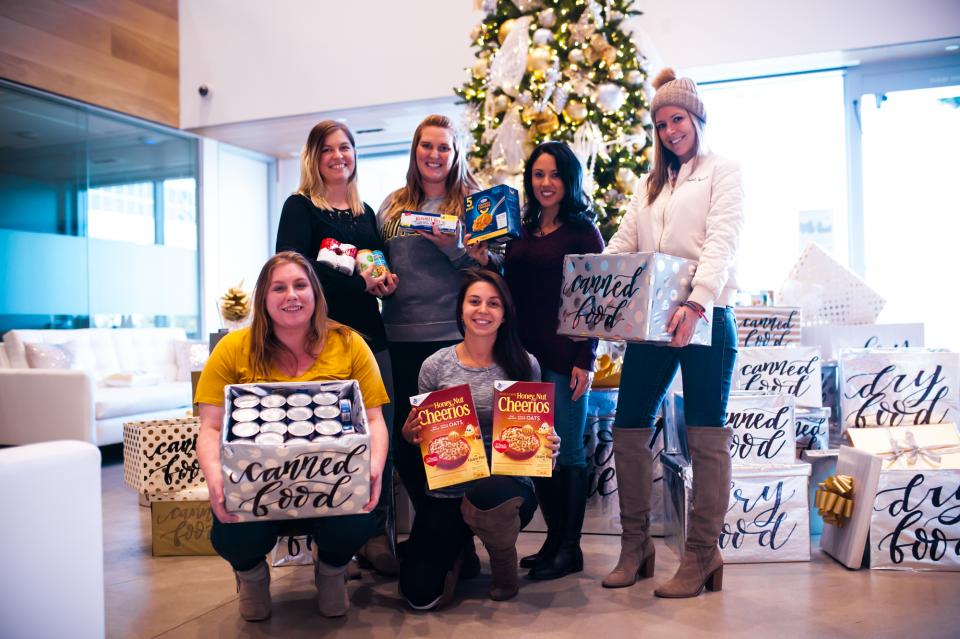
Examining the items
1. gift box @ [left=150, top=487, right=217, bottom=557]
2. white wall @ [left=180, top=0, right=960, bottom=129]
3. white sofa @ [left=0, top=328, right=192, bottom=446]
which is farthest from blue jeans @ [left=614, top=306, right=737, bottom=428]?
white wall @ [left=180, top=0, right=960, bottom=129]

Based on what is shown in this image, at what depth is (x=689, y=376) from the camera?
2076 mm

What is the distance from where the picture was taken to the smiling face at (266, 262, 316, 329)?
1.97 m

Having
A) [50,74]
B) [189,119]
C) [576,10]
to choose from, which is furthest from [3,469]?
[189,119]

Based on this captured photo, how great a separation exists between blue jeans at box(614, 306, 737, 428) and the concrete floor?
1.64 feet

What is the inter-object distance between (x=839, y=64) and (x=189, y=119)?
16.8 ft

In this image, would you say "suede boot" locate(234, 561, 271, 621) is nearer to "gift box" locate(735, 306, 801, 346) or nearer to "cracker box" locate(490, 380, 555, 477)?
"cracker box" locate(490, 380, 555, 477)

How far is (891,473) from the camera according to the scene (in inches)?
93.1

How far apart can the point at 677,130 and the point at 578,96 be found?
5.09 feet

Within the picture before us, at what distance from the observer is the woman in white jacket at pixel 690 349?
1969mm

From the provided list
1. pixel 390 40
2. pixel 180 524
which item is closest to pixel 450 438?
pixel 180 524

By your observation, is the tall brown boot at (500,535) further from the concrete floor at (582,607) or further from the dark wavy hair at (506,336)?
the dark wavy hair at (506,336)

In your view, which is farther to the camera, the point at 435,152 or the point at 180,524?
the point at 180,524

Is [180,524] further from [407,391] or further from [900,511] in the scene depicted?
[900,511]

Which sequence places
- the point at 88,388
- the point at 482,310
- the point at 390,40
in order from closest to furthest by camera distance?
the point at 482,310
the point at 88,388
the point at 390,40
